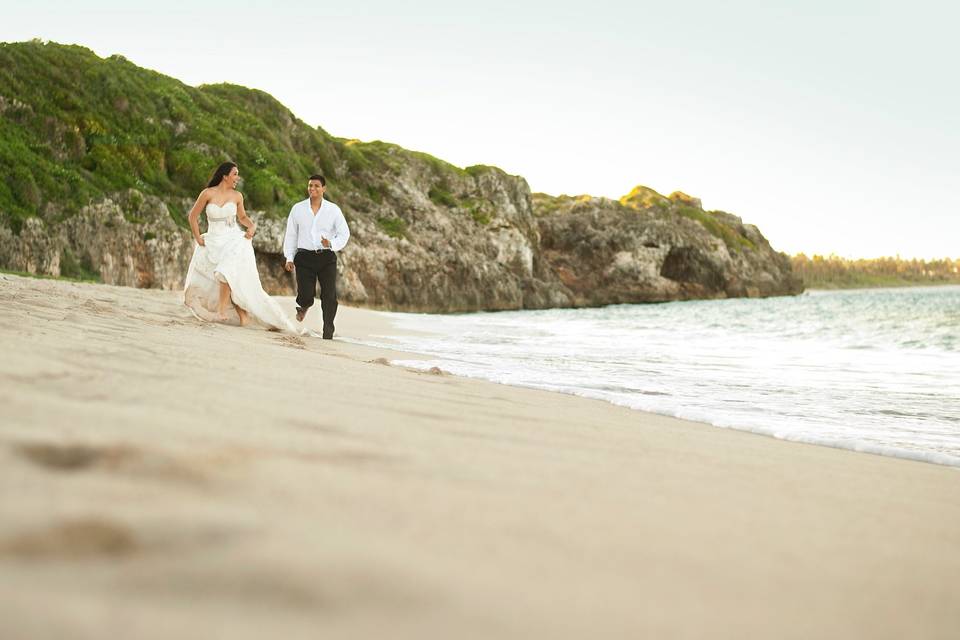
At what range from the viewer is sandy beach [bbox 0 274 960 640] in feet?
2.83

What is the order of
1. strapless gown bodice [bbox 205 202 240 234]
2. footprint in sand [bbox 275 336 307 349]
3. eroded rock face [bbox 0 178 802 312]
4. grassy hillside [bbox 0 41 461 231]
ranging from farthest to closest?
eroded rock face [bbox 0 178 802 312] → grassy hillside [bbox 0 41 461 231] → strapless gown bodice [bbox 205 202 240 234] → footprint in sand [bbox 275 336 307 349]

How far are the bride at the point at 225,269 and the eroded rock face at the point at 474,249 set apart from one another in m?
10.6

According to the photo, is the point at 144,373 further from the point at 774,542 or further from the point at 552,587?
the point at 774,542

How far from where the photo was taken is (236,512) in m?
1.08

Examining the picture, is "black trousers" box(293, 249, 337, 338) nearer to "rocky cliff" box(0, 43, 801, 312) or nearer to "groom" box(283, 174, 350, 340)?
"groom" box(283, 174, 350, 340)

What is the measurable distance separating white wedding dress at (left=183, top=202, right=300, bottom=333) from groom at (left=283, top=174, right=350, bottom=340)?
715mm

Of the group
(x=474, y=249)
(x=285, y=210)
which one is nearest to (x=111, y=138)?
(x=285, y=210)

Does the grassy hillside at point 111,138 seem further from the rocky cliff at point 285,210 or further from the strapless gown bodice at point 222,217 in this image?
the strapless gown bodice at point 222,217

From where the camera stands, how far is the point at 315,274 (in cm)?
838

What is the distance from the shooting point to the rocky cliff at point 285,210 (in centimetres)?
1802

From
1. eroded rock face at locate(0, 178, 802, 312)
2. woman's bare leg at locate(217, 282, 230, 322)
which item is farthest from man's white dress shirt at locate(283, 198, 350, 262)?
eroded rock face at locate(0, 178, 802, 312)

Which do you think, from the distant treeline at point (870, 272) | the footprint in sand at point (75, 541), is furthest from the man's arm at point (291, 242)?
the distant treeline at point (870, 272)

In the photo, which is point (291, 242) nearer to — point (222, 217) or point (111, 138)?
point (222, 217)

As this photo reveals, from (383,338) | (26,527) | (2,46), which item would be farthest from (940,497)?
(2,46)
